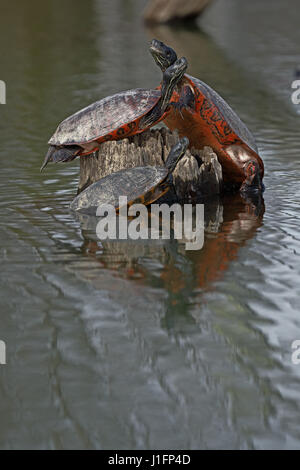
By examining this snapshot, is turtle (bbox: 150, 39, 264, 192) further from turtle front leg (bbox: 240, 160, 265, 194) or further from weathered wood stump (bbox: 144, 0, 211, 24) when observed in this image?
weathered wood stump (bbox: 144, 0, 211, 24)

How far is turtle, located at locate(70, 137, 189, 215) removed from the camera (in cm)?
603

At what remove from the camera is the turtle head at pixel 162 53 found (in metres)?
6.34

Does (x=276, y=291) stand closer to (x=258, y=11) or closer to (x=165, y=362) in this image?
(x=165, y=362)

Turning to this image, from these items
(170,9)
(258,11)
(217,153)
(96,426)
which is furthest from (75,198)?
(258,11)

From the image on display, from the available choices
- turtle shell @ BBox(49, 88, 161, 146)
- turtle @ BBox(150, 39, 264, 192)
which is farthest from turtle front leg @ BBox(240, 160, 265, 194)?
turtle shell @ BBox(49, 88, 161, 146)

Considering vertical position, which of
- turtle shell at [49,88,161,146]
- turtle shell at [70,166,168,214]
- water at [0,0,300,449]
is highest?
turtle shell at [49,88,161,146]

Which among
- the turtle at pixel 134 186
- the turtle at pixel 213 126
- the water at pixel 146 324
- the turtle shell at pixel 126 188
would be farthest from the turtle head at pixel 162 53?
the water at pixel 146 324

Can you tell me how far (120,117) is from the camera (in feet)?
20.2

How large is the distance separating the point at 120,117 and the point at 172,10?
17989 millimetres

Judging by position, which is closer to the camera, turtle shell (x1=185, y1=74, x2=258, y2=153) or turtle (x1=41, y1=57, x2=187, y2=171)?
turtle (x1=41, y1=57, x2=187, y2=171)

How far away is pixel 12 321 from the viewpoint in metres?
4.04

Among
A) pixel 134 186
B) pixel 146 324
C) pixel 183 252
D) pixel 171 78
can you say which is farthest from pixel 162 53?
pixel 146 324

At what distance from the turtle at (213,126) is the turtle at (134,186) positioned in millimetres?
440

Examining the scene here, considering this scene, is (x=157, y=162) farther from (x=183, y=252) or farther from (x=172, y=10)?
(x=172, y=10)
